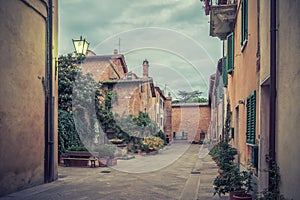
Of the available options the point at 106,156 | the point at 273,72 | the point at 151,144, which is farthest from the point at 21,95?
the point at 151,144

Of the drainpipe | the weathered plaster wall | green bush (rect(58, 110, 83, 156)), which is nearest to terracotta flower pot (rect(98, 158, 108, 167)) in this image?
green bush (rect(58, 110, 83, 156))

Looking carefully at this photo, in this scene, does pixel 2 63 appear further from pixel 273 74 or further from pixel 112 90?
pixel 112 90

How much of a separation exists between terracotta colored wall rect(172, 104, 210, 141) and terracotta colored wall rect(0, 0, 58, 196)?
1135 inches

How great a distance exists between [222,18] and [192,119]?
87.9ft

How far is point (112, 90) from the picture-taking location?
22922 mm

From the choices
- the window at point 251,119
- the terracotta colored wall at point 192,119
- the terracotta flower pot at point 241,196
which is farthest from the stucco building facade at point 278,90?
the terracotta colored wall at point 192,119

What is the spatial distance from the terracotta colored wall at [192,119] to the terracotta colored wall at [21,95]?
94.6 ft

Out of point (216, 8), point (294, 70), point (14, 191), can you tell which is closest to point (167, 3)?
point (216, 8)

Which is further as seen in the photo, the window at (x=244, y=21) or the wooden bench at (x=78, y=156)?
the wooden bench at (x=78, y=156)

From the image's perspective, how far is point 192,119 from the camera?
37.0 m

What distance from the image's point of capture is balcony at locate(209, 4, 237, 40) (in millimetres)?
10417

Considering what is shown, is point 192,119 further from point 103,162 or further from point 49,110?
point 49,110

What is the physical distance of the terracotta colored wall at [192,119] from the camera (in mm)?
36250

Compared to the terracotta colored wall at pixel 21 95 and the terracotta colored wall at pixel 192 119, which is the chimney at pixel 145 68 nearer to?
the terracotta colored wall at pixel 192 119
